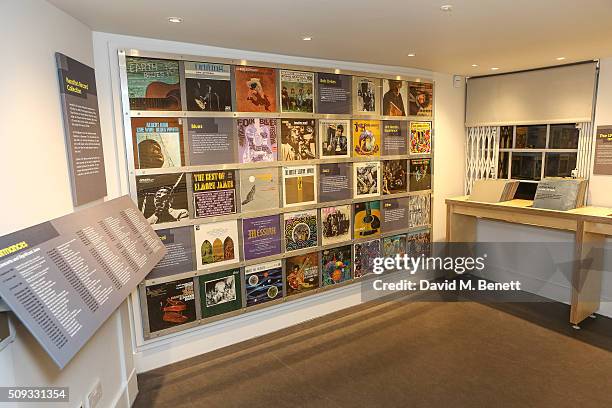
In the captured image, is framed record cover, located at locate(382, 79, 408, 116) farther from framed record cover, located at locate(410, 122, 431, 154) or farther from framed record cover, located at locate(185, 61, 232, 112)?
framed record cover, located at locate(185, 61, 232, 112)

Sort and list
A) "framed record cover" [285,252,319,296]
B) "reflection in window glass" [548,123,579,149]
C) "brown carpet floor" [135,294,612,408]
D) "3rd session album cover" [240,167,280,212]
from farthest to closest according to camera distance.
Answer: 1. "reflection in window glass" [548,123,579,149]
2. "framed record cover" [285,252,319,296]
3. "3rd session album cover" [240,167,280,212]
4. "brown carpet floor" [135,294,612,408]

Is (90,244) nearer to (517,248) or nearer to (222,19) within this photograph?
(222,19)

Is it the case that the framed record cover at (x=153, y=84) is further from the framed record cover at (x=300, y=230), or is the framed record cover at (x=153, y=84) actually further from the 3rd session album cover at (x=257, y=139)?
the framed record cover at (x=300, y=230)

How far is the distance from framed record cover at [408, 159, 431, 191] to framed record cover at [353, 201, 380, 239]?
21.1 inches

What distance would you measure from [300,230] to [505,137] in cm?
256

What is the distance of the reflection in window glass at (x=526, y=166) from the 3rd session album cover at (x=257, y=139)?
8.93 feet

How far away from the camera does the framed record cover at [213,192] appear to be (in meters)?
2.91

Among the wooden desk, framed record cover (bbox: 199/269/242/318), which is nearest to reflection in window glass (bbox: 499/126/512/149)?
the wooden desk

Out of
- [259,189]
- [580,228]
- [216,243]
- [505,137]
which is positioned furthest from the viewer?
[505,137]

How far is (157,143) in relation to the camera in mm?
2736

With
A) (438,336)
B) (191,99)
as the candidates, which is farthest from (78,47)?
(438,336)

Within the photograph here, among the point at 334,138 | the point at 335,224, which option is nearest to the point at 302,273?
the point at 335,224

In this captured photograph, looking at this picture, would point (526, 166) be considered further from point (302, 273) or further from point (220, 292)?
point (220, 292)

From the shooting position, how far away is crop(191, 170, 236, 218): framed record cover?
2906mm
